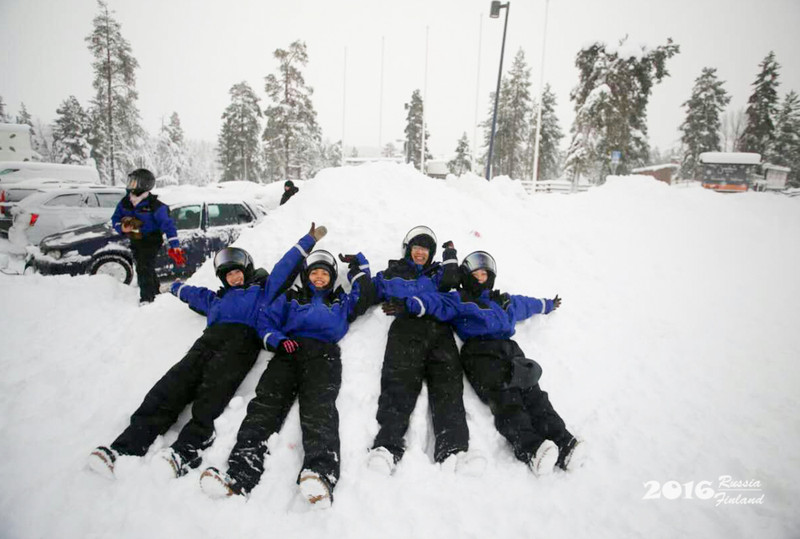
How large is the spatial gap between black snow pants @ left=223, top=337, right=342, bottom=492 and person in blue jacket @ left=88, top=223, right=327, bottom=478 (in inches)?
14.7

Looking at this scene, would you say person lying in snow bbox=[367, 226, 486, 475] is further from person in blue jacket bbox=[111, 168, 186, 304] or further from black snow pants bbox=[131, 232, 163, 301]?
black snow pants bbox=[131, 232, 163, 301]

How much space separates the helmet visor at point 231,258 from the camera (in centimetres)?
413

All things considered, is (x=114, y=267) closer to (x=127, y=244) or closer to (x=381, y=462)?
(x=127, y=244)

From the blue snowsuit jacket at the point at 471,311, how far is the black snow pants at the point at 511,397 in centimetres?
13

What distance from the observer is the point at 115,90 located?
24.5 m

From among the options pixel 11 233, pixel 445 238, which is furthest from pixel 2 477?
pixel 11 233

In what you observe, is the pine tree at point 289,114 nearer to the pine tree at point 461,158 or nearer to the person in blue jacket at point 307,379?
the pine tree at point 461,158

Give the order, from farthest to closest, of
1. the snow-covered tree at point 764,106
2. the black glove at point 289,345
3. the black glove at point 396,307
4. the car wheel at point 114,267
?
the snow-covered tree at point 764,106 < the car wheel at point 114,267 < the black glove at point 396,307 < the black glove at point 289,345

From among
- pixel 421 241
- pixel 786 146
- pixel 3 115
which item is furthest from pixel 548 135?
pixel 3 115

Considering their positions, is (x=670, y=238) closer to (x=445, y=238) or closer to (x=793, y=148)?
(x=445, y=238)

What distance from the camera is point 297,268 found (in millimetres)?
4340

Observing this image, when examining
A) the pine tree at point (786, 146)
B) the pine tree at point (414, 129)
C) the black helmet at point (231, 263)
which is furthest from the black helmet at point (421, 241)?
the pine tree at point (786, 146)

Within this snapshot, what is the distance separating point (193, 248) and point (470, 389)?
638 centimetres

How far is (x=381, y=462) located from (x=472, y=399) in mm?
1274
